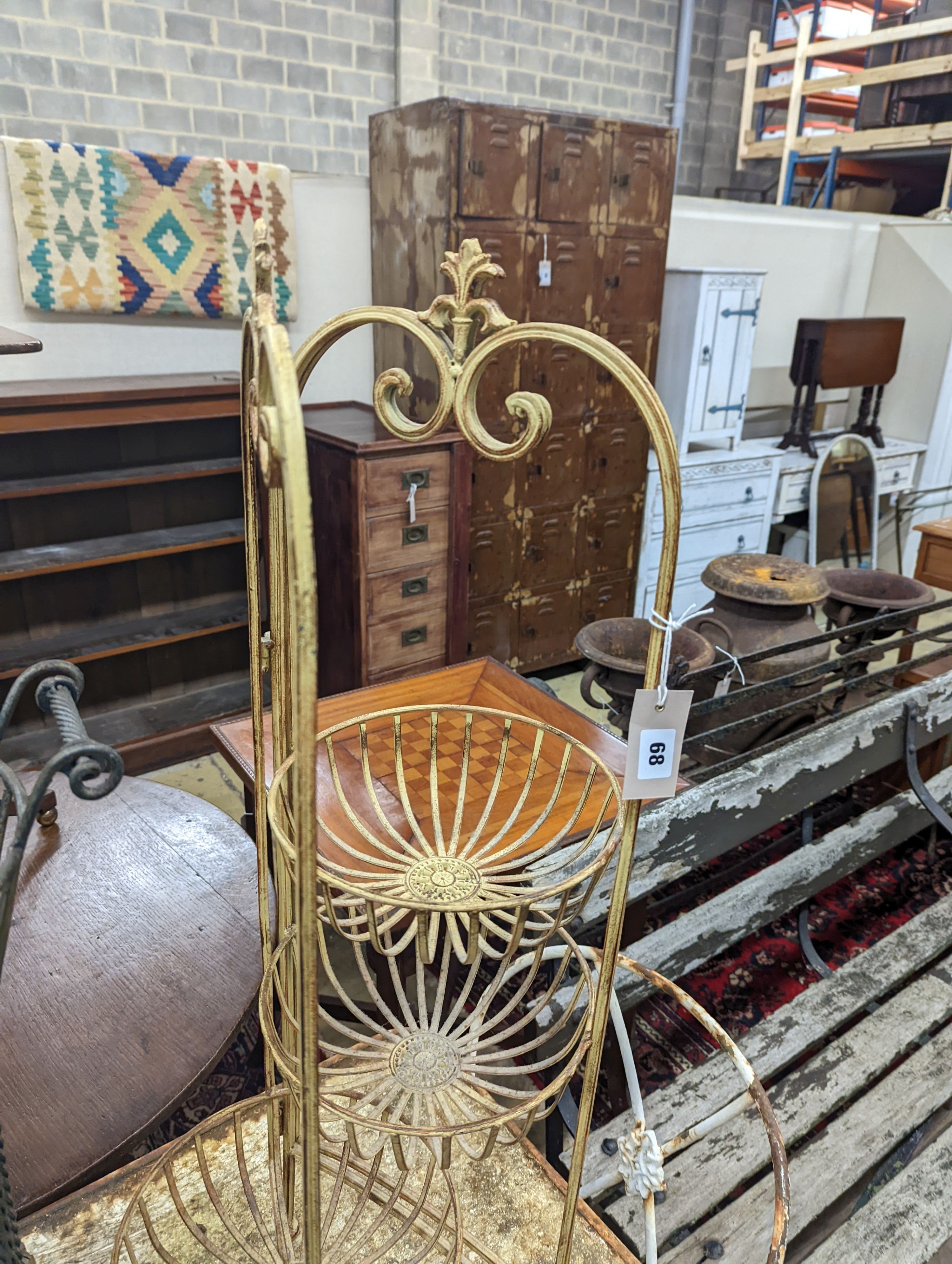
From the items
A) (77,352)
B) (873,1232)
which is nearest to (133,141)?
(77,352)

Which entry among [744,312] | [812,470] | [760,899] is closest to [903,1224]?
[760,899]

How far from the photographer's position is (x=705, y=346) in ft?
12.6

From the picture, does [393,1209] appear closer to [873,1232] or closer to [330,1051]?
[330,1051]

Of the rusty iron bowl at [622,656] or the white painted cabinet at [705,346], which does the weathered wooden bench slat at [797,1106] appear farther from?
the white painted cabinet at [705,346]

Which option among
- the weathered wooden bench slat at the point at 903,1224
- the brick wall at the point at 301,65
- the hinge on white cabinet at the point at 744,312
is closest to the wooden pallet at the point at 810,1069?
the weathered wooden bench slat at the point at 903,1224

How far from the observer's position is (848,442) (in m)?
4.66

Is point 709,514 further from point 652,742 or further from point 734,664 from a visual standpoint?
point 652,742

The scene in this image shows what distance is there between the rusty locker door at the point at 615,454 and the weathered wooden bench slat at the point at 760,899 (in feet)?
6.49

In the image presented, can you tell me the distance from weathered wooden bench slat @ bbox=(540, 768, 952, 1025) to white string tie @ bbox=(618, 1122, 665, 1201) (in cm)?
33

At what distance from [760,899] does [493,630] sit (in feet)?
6.62

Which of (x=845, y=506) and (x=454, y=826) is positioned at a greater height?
(x=454, y=826)

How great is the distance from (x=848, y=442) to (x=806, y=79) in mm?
2674

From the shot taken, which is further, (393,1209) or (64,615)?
(64,615)

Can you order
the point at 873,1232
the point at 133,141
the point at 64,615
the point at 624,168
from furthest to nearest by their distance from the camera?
the point at 133,141
the point at 624,168
the point at 64,615
the point at 873,1232
